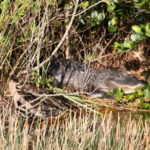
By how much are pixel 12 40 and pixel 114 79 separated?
2.32m

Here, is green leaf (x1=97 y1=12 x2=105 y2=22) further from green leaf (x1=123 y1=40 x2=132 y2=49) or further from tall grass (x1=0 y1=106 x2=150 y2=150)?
tall grass (x1=0 y1=106 x2=150 y2=150)

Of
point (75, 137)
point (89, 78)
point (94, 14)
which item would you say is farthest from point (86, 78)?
point (75, 137)

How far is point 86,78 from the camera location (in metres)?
5.47

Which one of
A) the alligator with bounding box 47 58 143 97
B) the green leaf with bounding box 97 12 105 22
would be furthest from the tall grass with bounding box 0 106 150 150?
the alligator with bounding box 47 58 143 97

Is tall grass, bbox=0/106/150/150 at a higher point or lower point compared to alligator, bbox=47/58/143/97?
lower

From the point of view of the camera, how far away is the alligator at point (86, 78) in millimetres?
5512

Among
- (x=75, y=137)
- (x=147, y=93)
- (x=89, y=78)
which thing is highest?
(x=89, y=78)

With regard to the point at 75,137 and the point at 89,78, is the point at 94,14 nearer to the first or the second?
the point at 89,78

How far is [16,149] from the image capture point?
7.90 ft

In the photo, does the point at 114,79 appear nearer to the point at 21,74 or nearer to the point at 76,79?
the point at 76,79

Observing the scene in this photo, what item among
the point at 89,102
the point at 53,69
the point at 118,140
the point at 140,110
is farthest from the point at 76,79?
the point at 118,140

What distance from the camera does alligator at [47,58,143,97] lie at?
5.51 meters

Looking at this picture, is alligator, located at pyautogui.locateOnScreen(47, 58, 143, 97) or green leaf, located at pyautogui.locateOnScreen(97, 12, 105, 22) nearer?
green leaf, located at pyautogui.locateOnScreen(97, 12, 105, 22)

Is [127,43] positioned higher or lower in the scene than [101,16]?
lower
